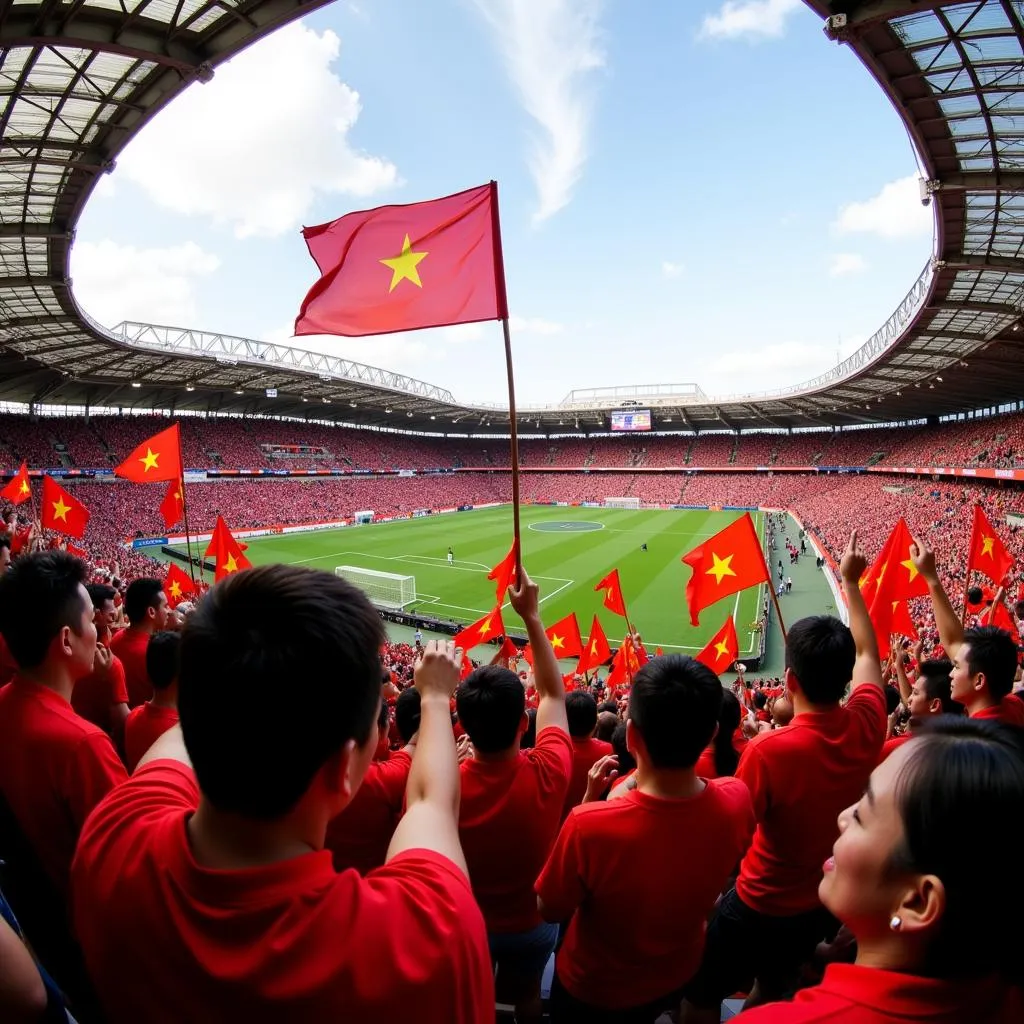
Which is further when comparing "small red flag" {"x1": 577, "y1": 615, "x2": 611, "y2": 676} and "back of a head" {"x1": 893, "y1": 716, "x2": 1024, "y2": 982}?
"small red flag" {"x1": 577, "y1": 615, "x2": 611, "y2": 676}

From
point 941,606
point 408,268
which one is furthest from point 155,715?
point 941,606

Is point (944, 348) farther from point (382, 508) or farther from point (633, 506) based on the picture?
point (382, 508)

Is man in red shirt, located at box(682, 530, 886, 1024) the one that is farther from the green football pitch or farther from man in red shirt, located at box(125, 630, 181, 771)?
the green football pitch

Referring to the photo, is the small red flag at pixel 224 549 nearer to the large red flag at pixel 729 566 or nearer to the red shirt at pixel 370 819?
the large red flag at pixel 729 566

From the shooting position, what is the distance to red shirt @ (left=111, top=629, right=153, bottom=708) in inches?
205

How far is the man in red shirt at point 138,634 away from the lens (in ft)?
17.1

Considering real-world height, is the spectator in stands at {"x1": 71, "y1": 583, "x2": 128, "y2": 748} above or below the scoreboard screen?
below

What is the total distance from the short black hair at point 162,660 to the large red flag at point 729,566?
7482 mm

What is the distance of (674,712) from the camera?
7.50 ft

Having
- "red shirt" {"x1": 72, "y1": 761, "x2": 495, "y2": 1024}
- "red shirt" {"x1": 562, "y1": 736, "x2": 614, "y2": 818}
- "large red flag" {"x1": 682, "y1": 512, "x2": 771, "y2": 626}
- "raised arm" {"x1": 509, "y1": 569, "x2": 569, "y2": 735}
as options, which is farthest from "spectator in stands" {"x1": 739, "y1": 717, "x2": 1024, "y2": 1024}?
"large red flag" {"x1": 682, "y1": 512, "x2": 771, "y2": 626}

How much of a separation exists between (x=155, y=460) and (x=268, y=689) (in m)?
12.0

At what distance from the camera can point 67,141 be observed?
45.5 ft

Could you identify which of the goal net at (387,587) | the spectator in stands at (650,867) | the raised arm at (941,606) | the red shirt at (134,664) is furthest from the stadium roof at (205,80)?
the goal net at (387,587)

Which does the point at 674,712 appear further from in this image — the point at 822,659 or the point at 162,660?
the point at 162,660
